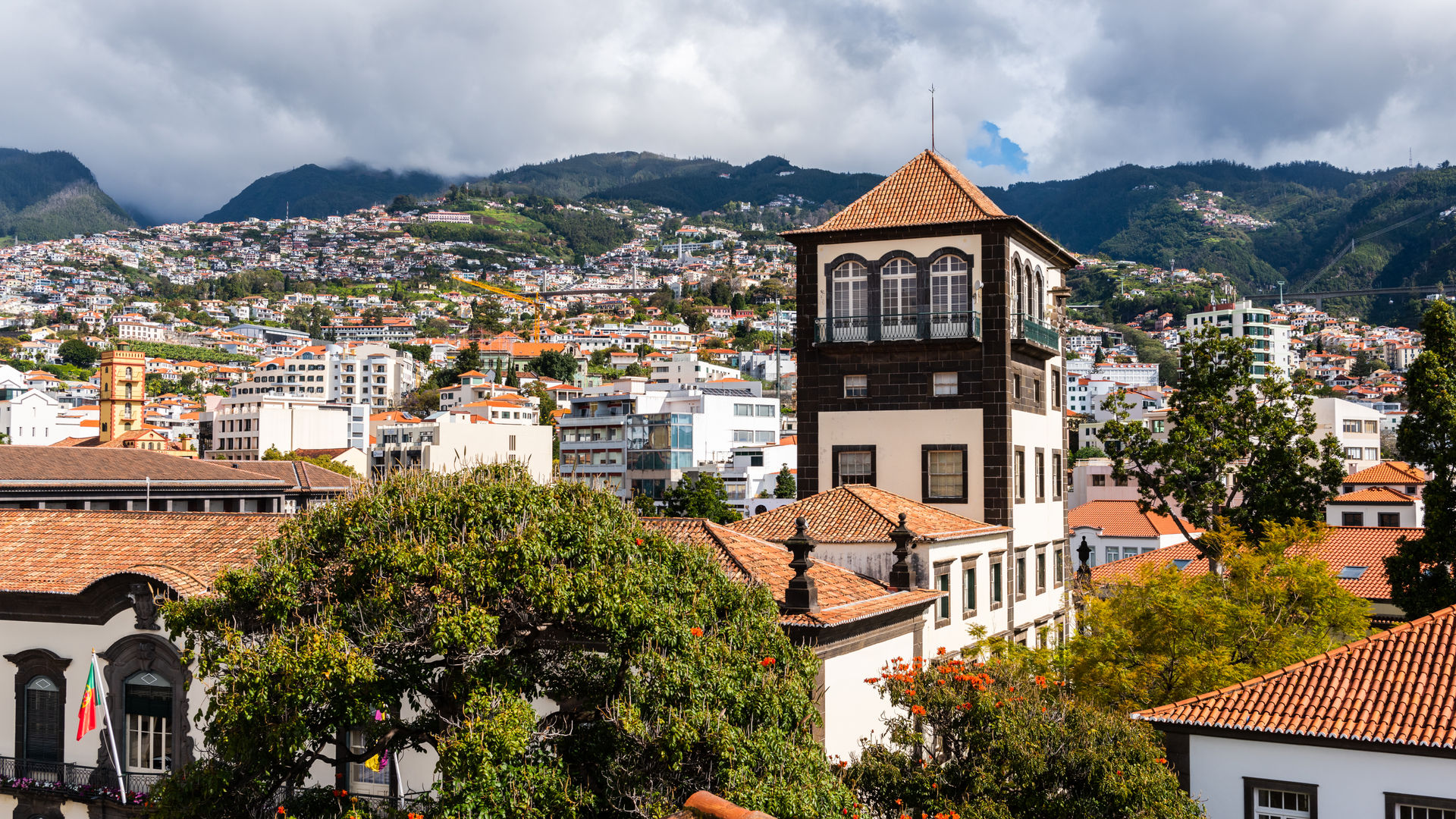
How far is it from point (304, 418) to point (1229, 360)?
107 metres

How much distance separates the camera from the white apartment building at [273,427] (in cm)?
12550

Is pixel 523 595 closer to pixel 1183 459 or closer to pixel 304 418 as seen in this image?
pixel 1183 459

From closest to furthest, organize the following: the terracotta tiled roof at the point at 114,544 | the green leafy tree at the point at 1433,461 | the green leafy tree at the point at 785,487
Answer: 1. the terracotta tiled roof at the point at 114,544
2. the green leafy tree at the point at 1433,461
3. the green leafy tree at the point at 785,487

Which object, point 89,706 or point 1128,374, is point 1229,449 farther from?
point 1128,374

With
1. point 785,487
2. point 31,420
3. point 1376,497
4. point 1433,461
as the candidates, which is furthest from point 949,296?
point 31,420

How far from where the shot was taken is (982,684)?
632 inches

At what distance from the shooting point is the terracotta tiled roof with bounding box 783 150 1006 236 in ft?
114

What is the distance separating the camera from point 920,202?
35844mm

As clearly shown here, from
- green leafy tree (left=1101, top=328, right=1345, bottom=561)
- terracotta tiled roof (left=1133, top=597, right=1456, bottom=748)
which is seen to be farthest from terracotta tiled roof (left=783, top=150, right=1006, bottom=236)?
terracotta tiled roof (left=1133, top=597, right=1456, bottom=748)

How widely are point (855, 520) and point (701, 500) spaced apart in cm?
5737

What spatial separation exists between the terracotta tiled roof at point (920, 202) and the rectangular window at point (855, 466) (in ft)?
21.5

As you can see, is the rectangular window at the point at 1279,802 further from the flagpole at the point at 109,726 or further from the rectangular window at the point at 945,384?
the flagpole at the point at 109,726

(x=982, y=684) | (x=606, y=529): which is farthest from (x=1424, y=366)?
(x=606, y=529)

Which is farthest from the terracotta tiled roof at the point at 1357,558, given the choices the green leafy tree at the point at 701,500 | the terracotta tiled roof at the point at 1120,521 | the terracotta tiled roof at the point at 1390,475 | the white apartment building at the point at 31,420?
the white apartment building at the point at 31,420
